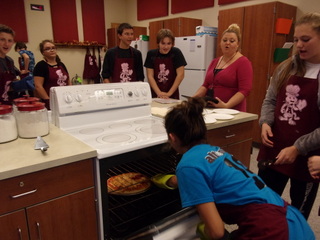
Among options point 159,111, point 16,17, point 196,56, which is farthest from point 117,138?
point 16,17

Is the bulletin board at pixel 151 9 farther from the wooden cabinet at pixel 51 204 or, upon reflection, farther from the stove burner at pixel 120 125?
the wooden cabinet at pixel 51 204

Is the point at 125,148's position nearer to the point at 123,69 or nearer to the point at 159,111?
the point at 159,111

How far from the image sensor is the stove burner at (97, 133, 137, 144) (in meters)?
1.25

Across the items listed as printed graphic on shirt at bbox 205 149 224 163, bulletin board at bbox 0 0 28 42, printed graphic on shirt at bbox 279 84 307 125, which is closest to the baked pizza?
printed graphic on shirt at bbox 205 149 224 163

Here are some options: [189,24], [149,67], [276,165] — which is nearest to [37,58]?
[189,24]

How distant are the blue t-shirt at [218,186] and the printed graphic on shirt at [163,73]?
1.90m

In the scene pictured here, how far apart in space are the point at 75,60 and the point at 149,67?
3.54 metres

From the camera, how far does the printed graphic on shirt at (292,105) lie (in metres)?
1.27

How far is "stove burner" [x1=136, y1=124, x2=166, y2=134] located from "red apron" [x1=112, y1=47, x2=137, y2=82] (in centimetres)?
130

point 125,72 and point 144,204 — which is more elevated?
point 125,72

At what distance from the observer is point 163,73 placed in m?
2.79

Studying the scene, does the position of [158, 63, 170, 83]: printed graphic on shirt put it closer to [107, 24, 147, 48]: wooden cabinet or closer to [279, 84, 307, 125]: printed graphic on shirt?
[279, 84, 307, 125]: printed graphic on shirt

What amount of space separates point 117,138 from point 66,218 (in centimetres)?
43

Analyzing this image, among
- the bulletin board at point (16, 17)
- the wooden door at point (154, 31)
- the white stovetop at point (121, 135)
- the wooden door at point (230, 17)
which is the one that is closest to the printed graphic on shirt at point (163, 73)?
the white stovetop at point (121, 135)
